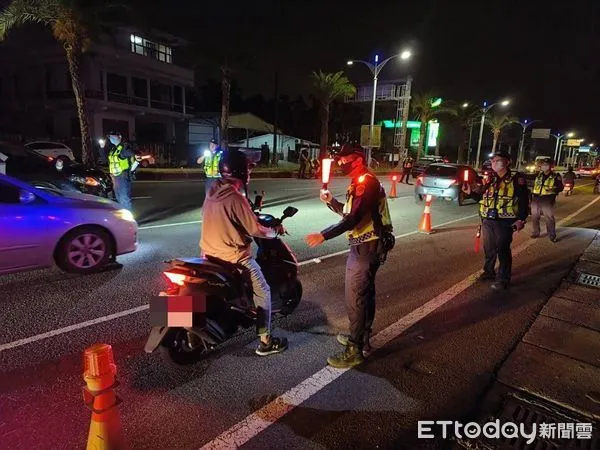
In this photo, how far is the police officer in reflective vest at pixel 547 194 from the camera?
9508 mm

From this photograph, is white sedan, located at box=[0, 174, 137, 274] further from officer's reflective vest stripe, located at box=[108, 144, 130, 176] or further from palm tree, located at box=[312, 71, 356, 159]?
palm tree, located at box=[312, 71, 356, 159]

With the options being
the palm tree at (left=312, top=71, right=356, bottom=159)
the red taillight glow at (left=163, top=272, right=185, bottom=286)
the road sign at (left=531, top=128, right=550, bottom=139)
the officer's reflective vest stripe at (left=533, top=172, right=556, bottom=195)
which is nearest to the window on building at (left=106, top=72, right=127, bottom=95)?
the palm tree at (left=312, top=71, right=356, bottom=159)

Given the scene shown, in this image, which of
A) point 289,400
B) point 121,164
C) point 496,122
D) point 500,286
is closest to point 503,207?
point 500,286

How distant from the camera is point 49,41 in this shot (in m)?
31.3

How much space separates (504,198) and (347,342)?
11.1 feet

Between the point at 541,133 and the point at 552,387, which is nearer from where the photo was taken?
the point at 552,387

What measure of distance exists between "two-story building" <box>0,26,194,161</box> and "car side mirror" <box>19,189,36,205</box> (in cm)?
2620

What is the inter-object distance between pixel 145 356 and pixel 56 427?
1.03 metres

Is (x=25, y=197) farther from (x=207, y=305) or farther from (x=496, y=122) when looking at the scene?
(x=496, y=122)

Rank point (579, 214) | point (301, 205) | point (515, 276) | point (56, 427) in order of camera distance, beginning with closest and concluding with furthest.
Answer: point (56, 427) → point (515, 276) → point (301, 205) → point (579, 214)

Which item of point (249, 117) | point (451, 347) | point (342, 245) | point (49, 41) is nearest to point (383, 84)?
point (249, 117)

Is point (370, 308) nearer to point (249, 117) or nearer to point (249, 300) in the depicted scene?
point (249, 300)

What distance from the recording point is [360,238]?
381cm

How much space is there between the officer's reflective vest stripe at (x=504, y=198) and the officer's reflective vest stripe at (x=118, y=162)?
21.6 feet
